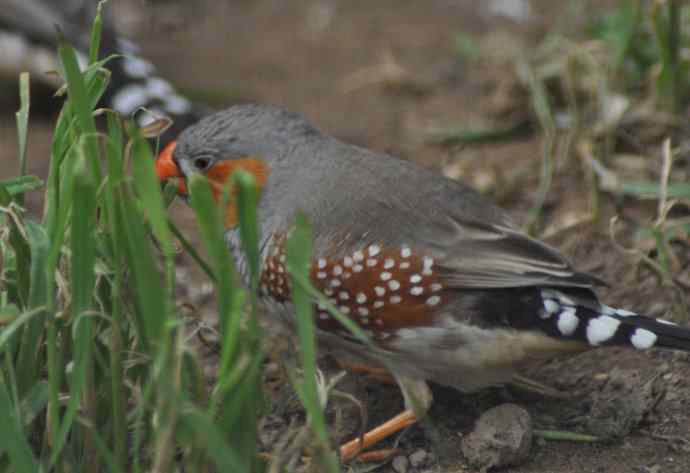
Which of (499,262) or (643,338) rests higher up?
(499,262)

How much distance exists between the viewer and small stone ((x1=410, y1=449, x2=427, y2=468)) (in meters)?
3.28

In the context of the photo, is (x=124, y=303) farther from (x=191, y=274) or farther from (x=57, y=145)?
(x=191, y=274)

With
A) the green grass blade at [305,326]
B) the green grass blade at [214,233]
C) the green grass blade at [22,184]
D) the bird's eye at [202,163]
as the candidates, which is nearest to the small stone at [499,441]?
the green grass blade at [305,326]

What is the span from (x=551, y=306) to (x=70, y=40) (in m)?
3.64

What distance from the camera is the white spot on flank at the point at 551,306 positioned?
316 cm

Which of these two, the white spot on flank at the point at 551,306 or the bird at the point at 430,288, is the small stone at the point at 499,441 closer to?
the bird at the point at 430,288

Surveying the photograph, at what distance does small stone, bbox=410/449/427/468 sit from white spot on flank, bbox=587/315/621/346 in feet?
2.08

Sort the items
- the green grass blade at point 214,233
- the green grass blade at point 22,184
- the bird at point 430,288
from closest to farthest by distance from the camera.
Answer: the green grass blade at point 214,233
the green grass blade at point 22,184
the bird at point 430,288

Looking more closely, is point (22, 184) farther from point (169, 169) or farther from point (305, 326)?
point (305, 326)

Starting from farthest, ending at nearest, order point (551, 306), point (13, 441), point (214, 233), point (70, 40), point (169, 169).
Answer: point (70, 40)
point (169, 169)
point (551, 306)
point (13, 441)
point (214, 233)

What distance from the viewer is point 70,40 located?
5.83m

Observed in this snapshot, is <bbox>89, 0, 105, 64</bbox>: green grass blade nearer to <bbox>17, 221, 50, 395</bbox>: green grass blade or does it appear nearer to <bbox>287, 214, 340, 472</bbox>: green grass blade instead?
<bbox>17, 221, 50, 395</bbox>: green grass blade

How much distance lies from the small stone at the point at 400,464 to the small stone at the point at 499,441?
0.20 meters

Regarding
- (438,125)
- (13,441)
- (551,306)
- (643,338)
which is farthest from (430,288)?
(438,125)
